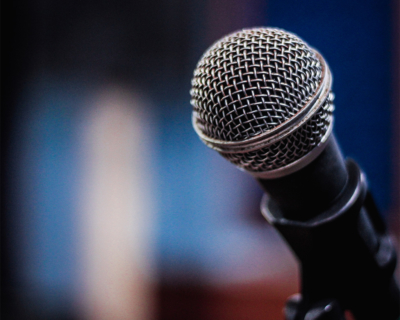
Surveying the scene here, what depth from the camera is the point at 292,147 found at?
43 centimetres

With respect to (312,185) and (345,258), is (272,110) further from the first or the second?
(345,258)

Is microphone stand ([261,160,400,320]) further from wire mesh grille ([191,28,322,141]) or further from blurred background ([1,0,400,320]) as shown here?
blurred background ([1,0,400,320])

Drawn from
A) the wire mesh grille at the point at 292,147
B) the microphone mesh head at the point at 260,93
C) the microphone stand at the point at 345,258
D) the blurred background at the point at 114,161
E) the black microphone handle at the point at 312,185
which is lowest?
the blurred background at the point at 114,161

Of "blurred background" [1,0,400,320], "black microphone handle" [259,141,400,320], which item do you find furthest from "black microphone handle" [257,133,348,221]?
"blurred background" [1,0,400,320]

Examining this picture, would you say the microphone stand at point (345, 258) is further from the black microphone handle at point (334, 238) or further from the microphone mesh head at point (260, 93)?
the microphone mesh head at point (260, 93)

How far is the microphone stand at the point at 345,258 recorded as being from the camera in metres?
0.49

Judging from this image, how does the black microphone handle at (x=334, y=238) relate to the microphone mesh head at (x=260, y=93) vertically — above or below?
below

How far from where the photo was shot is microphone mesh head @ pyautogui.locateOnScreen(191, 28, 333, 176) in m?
0.42

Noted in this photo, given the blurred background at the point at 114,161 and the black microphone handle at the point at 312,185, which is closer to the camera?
the black microphone handle at the point at 312,185

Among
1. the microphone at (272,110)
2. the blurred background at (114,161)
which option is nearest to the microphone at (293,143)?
the microphone at (272,110)

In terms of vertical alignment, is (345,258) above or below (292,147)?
below

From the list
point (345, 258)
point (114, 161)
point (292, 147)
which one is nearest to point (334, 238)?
point (345, 258)

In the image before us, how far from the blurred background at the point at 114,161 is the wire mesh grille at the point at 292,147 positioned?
232 cm

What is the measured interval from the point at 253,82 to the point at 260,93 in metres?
0.01
